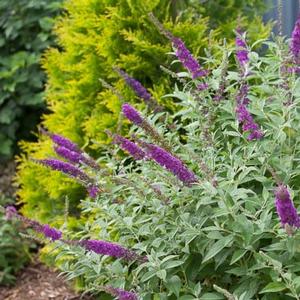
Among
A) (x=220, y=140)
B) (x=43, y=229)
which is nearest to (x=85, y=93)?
(x=220, y=140)

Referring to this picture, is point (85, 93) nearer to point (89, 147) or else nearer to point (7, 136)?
point (89, 147)

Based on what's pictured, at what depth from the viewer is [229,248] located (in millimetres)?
2051

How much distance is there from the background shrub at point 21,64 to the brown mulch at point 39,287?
128cm

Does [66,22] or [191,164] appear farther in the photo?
[66,22]

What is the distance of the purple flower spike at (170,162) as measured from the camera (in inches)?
67.9

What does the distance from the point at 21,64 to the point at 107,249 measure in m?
3.29

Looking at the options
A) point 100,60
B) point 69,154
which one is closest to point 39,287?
point 100,60

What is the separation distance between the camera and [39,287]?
386 cm

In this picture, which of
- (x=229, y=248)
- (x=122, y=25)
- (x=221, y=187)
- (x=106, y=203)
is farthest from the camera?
(x=122, y=25)

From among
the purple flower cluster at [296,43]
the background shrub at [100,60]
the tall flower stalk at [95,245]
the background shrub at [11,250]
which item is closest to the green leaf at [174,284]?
the tall flower stalk at [95,245]

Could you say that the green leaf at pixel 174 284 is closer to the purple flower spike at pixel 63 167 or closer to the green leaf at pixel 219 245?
the green leaf at pixel 219 245

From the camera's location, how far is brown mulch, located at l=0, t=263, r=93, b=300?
3711mm

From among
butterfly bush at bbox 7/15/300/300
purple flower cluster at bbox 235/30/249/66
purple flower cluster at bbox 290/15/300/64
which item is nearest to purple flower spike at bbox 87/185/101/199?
butterfly bush at bbox 7/15/300/300

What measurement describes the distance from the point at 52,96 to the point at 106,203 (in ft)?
5.29
